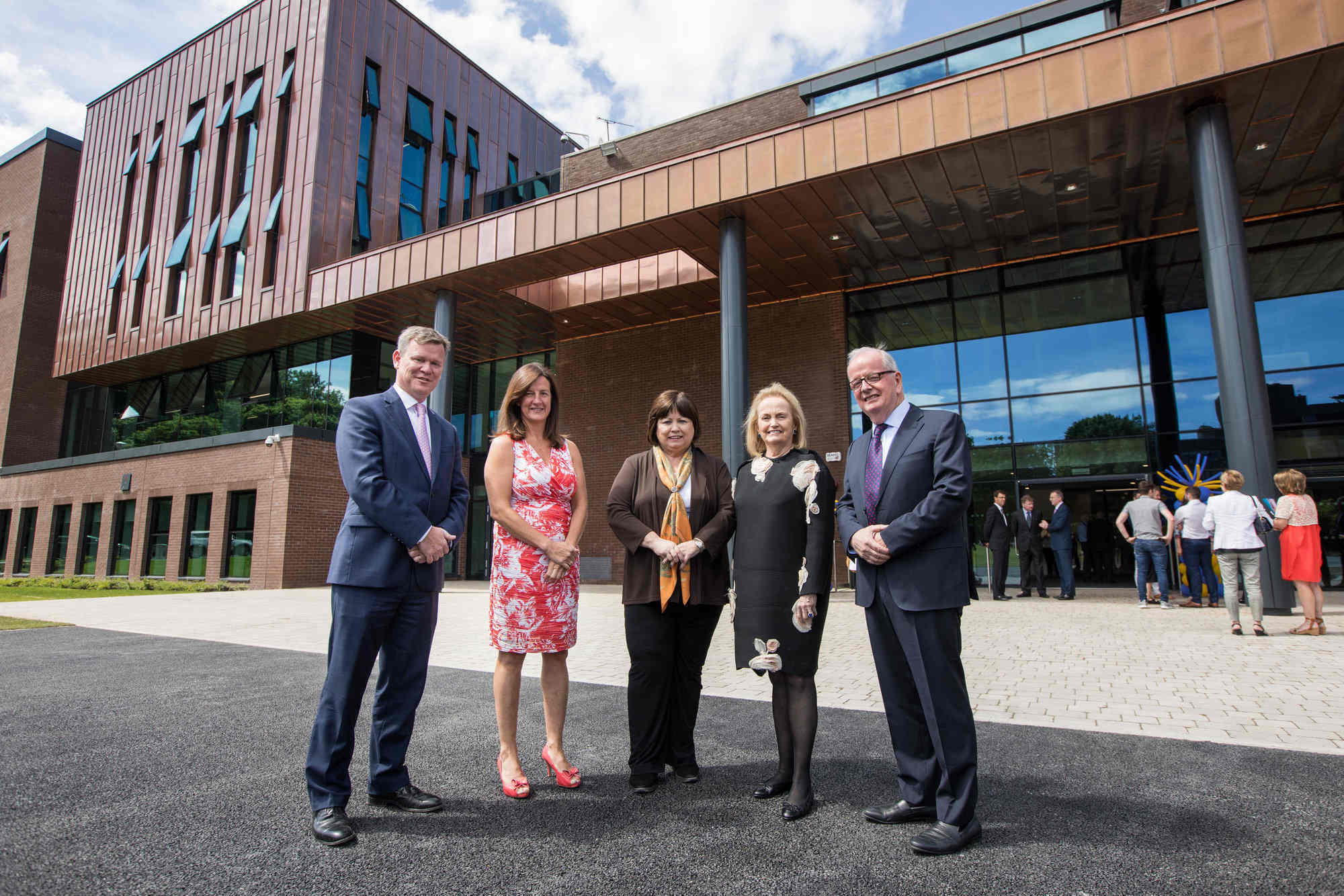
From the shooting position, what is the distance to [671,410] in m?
3.62

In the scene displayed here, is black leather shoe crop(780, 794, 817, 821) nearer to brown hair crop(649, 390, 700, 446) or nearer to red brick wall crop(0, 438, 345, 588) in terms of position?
brown hair crop(649, 390, 700, 446)

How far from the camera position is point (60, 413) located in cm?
2952

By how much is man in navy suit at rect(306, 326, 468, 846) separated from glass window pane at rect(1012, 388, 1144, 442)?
1529 cm

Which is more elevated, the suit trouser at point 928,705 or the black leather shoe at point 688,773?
the suit trouser at point 928,705

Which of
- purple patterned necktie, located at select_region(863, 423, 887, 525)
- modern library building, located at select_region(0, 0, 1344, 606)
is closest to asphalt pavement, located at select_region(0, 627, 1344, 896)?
purple patterned necktie, located at select_region(863, 423, 887, 525)

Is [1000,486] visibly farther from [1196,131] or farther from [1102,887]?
[1102,887]

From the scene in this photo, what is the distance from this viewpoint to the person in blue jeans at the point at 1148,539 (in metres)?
10.8

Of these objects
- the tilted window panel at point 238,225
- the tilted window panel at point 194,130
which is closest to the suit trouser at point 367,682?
the tilted window panel at point 238,225

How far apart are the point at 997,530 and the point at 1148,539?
9.61ft

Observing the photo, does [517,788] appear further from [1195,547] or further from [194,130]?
[194,130]

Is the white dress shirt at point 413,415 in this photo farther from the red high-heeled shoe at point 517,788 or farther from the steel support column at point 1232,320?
the steel support column at point 1232,320

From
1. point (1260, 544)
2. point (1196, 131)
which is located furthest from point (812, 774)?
point (1196, 131)

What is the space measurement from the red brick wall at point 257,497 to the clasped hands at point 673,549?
59.9 ft

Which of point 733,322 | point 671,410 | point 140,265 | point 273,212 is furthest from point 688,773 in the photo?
point 140,265
